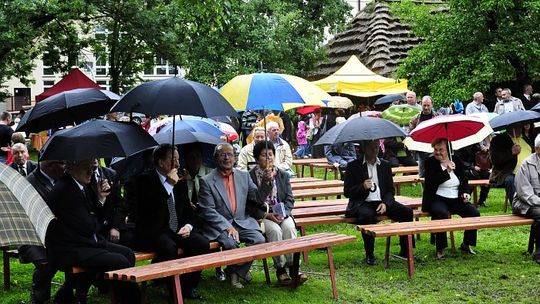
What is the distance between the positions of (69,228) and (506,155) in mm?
7087

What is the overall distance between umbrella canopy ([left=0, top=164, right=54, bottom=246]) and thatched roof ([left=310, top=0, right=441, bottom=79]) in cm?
2123

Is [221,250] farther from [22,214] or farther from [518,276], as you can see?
[22,214]

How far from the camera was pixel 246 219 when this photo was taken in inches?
338

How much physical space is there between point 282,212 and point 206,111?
1952 millimetres

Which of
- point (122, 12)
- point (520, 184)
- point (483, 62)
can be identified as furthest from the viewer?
point (122, 12)

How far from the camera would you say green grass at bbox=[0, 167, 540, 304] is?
793cm

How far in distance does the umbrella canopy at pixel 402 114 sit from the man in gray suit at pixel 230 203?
7.23m

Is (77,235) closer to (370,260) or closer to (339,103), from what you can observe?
(370,260)

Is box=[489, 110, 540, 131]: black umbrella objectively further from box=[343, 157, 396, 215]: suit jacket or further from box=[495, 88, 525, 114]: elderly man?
box=[495, 88, 525, 114]: elderly man

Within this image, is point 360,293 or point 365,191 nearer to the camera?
point 360,293

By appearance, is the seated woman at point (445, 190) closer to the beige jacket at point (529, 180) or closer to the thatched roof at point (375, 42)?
the beige jacket at point (529, 180)

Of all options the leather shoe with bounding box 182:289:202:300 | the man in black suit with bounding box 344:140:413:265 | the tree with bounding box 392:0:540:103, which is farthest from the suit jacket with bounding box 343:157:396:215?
the tree with bounding box 392:0:540:103

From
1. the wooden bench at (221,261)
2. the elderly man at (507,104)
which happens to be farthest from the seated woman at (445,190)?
the elderly man at (507,104)

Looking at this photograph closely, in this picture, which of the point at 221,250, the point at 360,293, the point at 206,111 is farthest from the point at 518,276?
the point at 206,111
